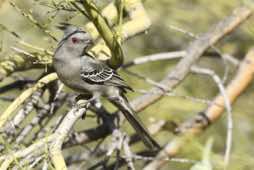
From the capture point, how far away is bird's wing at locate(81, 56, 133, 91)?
539 centimetres

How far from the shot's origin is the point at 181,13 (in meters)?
8.68

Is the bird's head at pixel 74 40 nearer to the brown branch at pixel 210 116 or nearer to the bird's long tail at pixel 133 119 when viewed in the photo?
the bird's long tail at pixel 133 119

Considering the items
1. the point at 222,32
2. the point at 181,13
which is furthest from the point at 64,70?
the point at 181,13

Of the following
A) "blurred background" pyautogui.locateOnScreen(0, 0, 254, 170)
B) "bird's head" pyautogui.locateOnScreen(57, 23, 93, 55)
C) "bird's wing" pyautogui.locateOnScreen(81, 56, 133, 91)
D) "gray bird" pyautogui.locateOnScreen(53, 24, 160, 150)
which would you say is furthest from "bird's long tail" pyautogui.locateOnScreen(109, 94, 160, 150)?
"blurred background" pyautogui.locateOnScreen(0, 0, 254, 170)

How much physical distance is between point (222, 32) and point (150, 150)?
126cm

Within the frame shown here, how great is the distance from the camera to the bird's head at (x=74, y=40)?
514 centimetres

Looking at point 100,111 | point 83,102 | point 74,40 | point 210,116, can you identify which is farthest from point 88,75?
point 210,116

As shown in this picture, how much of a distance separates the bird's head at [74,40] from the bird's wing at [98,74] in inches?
5.0

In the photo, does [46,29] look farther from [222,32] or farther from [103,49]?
→ [222,32]

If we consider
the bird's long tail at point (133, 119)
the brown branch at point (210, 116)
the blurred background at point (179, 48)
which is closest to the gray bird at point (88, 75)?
the bird's long tail at point (133, 119)

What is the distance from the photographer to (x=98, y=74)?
5.64m

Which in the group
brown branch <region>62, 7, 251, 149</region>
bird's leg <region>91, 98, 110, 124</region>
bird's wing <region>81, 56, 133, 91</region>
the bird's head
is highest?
the bird's head

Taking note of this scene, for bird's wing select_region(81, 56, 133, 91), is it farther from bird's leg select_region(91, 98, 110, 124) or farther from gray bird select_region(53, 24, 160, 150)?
bird's leg select_region(91, 98, 110, 124)

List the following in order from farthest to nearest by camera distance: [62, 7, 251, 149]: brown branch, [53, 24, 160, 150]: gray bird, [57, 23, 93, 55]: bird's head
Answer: [62, 7, 251, 149]: brown branch
[53, 24, 160, 150]: gray bird
[57, 23, 93, 55]: bird's head
